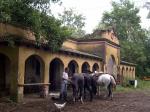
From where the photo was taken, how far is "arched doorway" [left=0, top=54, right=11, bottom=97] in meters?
19.6

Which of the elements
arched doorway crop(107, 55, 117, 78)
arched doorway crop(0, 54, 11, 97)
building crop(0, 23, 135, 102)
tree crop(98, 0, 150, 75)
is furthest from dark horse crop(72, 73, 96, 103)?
tree crop(98, 0, 150, 75)

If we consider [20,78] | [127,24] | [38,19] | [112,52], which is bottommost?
[20,78]

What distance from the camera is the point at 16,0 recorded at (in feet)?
53.8

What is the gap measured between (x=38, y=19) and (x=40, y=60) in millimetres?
4205

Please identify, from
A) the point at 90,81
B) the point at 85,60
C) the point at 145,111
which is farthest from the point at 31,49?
the point at 85,60

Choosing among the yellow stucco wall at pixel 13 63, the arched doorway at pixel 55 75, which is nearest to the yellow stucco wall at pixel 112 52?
the arched doorway at pixel 55 75

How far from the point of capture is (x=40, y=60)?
20.8 meters

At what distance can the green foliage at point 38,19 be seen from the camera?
16.7 metres

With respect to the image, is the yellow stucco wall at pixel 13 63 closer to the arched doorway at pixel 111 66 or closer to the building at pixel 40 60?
the building at pixel 40 60

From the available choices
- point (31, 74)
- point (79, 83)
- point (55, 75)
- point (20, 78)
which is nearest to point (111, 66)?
point (55, 75)

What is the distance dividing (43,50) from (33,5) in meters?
3.85

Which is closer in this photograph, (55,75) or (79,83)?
(79,83)

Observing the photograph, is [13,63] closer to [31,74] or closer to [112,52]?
[31,74]

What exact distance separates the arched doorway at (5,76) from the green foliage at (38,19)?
277cm
